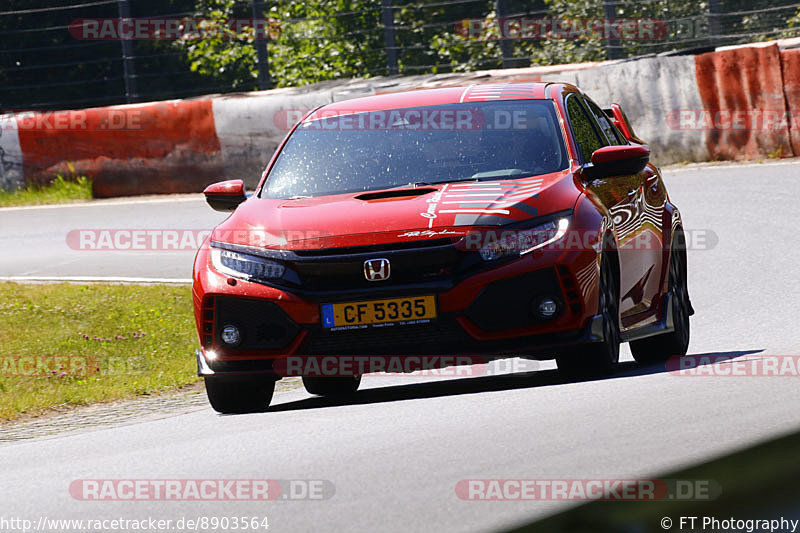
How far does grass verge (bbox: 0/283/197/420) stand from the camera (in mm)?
10445

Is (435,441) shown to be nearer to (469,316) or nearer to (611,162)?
(469,316)

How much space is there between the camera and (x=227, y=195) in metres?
7.90

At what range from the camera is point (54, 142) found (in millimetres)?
23062

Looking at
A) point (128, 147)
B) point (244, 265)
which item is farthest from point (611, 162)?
point (128, 147)

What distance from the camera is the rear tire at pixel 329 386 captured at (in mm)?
8828

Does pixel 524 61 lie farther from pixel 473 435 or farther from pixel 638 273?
pixel 473 435

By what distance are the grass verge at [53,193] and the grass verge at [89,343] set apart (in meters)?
8.57

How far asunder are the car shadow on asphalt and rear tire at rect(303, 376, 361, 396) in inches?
3.2

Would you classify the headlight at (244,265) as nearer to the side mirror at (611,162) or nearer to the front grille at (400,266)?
the front grille at (400,266)

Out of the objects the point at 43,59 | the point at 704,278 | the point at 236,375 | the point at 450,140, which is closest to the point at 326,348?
the point at 236,375

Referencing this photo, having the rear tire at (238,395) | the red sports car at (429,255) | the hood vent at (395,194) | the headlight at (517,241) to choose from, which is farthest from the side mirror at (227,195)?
the headlight at (517,241)

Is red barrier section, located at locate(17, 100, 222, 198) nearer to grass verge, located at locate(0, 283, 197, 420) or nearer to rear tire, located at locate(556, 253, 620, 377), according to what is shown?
grass verge, located at locate(0, 283, 197, 420)

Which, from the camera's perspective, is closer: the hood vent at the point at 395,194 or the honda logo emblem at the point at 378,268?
the honda logo emblem at the point at 378,268

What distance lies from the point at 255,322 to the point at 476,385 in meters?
1.94
